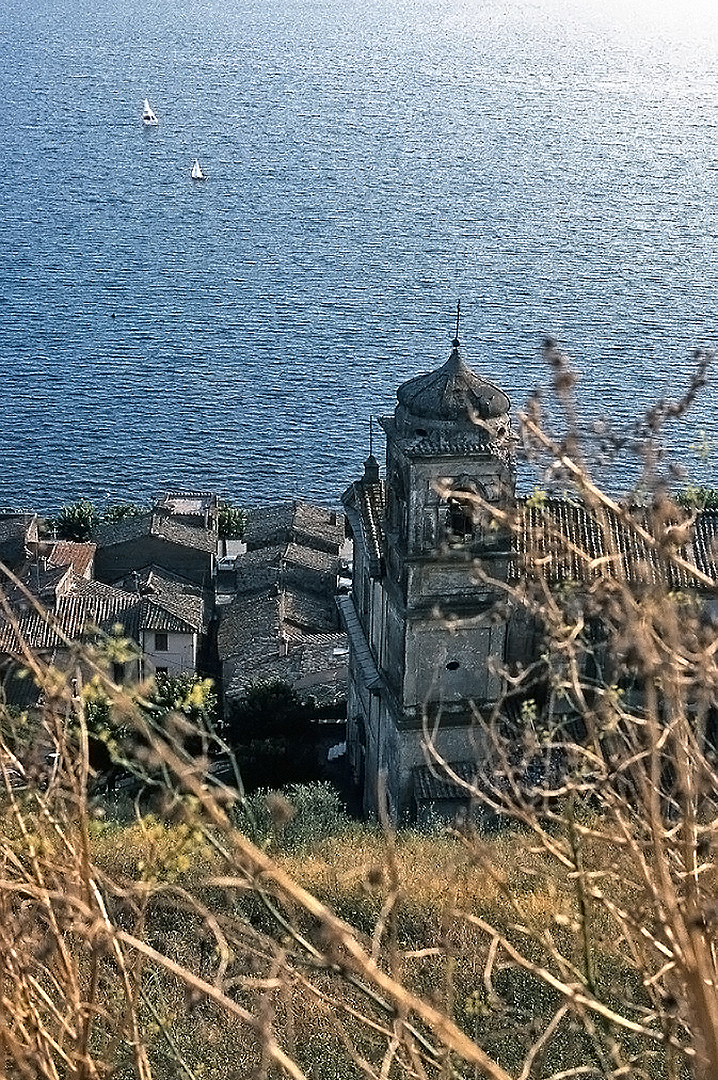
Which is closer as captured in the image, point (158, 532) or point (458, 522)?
point (458, 522)

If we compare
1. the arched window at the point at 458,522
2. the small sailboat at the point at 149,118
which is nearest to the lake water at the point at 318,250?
the small sailboat at the point at 149,118

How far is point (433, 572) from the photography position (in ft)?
88.9

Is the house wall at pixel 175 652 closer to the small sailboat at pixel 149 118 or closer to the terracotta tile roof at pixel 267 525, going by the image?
the terracotta tile roof at pixel 267 525

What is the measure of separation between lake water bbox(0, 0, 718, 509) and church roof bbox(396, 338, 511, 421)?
19.8 meters

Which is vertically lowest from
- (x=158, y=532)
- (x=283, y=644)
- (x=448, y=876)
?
(x=283, y=644)

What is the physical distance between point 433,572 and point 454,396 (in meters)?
3.12

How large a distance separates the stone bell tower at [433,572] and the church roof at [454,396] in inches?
0.9

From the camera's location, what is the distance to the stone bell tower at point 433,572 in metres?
26.3

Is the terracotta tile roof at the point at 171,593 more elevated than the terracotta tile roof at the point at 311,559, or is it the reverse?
the terracotta tile roof at the point at 311,559

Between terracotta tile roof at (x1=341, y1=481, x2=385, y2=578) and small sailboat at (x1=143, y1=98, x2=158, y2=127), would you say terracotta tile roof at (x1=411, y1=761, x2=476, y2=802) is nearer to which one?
terracotta tile roof at (x1=341, y1=481, x2=385, y2=578)

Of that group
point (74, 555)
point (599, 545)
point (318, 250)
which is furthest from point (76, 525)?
point (318, 250)

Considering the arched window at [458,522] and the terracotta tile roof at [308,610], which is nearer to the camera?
the arched window at [458,522]

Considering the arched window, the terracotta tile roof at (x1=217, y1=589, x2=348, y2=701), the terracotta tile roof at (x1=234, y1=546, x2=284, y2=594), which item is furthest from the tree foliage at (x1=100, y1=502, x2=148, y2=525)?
the arched window

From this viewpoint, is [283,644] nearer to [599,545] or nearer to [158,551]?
[158,551]
